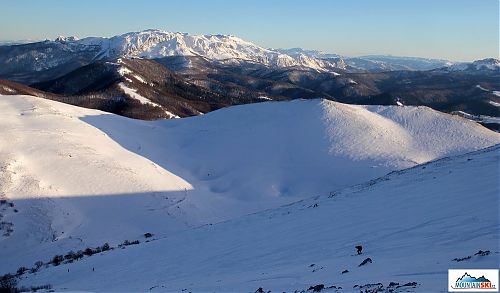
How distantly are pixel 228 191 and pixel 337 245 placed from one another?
22972mm

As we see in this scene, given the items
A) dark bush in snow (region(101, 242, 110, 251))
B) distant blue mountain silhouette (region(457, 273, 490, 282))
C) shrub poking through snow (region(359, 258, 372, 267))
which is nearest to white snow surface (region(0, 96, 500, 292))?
Answer: shrub poking through snow (region(359, 258, 372, 267))

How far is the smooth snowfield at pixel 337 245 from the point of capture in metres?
11.3

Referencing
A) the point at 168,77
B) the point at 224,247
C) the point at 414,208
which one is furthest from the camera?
the point at 168,77

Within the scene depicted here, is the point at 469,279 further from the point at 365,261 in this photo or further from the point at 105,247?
the point at 105,247

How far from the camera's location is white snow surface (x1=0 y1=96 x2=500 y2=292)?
578 inches

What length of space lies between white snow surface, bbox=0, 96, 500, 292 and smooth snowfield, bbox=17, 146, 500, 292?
0.32ft

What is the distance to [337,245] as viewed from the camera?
15.0m

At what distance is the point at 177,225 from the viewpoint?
30.0 m

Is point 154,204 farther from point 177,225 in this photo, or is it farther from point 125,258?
point 125,258

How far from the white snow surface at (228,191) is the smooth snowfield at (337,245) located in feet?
0.32

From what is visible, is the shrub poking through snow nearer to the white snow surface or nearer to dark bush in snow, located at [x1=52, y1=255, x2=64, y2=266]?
the white snow surface

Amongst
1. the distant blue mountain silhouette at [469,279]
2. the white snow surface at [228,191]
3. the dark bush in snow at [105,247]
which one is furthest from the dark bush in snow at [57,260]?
the distant blue mountain silhouette at [469,279]

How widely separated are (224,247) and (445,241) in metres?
8.90

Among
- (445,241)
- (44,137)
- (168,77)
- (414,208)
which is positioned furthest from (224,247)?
(168,77)
